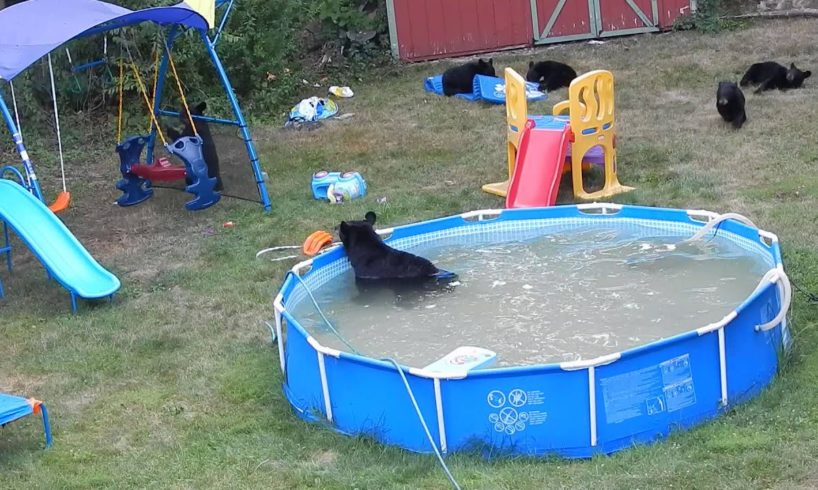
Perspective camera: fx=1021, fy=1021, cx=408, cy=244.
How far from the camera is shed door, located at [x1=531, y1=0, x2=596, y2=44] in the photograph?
1534cm

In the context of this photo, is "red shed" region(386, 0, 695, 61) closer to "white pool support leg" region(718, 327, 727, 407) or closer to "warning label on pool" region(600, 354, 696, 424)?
"white pool support leg" region(718, 327, 727, 407)

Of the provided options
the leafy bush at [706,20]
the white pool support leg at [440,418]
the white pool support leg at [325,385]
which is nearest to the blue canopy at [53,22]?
the white pool support leg at [325,385]

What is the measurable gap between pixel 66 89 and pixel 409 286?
8.10 meters

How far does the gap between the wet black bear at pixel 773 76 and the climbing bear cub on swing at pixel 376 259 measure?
623 cm

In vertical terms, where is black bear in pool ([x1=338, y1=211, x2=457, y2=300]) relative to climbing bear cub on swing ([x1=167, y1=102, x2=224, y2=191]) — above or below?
below

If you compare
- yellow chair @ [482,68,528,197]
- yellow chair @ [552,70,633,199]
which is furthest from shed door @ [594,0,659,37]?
yellow chair @ [552,70,633,199]

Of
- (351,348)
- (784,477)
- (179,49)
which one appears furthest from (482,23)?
(784,477)

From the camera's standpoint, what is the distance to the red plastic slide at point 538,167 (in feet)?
28.5

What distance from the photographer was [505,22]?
607 inches

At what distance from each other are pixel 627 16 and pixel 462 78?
3631mm

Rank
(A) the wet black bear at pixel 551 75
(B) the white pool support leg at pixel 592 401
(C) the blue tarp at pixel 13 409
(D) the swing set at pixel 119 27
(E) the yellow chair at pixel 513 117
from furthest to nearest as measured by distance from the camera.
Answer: (A) the wet black bear at pixel 551 75, (E) the yellow chair at pixel 513 117, (D) the swing set at pixel 119 27, (C) the blue tarp at pixel 13 409, (B) the white pool support leg at pixel 592 401

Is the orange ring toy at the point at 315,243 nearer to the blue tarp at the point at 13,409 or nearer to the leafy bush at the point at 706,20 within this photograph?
the blue tarp at the point at 13,409

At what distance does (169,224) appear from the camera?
965 centimetres

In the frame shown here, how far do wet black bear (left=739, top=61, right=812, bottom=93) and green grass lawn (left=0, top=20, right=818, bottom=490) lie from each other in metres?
0.19
